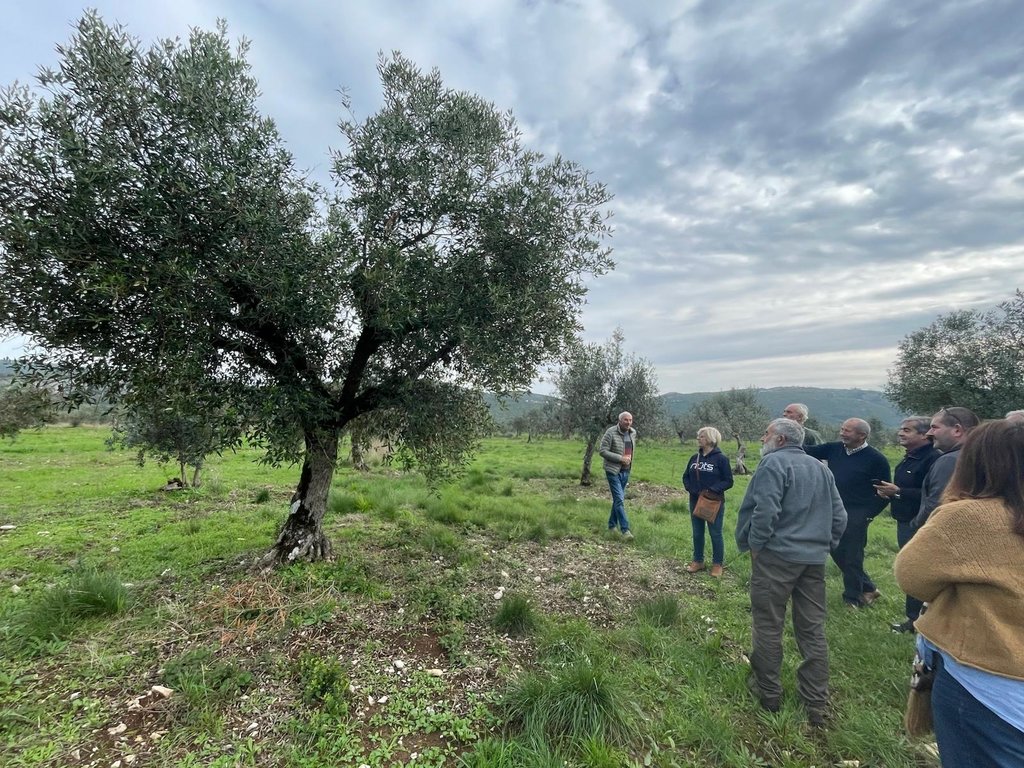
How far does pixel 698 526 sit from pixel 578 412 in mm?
13385

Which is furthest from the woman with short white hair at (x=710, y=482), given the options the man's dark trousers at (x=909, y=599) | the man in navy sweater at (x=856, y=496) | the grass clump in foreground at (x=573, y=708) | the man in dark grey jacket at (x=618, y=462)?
the grass clump in foreground at (x=573, y=708)

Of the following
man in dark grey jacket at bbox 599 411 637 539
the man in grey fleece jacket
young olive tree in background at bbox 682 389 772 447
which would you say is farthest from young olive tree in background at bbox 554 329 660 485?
young olive tree in background at bbox 682 389 772 447

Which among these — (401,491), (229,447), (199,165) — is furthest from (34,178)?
(401,491)

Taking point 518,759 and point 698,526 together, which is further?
point 698,526

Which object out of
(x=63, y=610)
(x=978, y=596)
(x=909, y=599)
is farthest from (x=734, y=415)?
(x=63, y=610)

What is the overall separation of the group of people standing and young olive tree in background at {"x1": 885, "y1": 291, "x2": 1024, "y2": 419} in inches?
→ 1048

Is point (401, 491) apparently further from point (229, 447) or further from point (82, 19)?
point (82, 19)

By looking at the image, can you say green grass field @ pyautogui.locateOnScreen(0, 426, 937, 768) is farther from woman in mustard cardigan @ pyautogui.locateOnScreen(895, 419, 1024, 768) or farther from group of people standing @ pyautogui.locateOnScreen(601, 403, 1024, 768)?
woman in mustard cardigan @ pyautogui.locateOnScreen(895, 419, 1024, 768)

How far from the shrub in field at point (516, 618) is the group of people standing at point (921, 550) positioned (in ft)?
9.11

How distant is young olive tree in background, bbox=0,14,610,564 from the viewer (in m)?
5.03

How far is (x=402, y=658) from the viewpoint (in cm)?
525

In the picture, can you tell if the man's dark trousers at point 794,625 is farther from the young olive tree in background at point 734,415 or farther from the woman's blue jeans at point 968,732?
the young olive tree in background at point 734,415

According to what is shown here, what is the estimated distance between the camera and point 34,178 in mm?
4988

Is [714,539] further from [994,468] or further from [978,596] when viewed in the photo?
[994,468]
